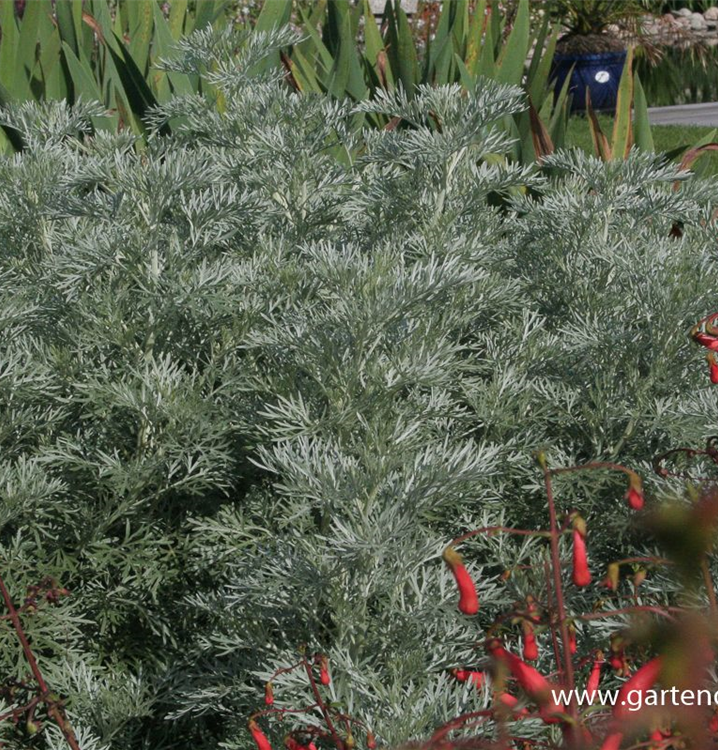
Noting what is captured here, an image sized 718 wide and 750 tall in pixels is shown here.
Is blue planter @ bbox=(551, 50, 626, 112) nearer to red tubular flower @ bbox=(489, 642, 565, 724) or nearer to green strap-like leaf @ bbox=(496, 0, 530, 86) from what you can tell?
green strap-like leaf @ bbox=(496, 0, 530, 86)

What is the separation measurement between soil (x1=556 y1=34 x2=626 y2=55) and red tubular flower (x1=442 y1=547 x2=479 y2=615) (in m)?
11.3

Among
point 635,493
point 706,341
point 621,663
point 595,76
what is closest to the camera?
point 635,493

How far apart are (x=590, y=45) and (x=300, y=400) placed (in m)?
10.9

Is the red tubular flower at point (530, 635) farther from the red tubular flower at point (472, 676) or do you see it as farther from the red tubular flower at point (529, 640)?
the red tubular flower at point (472, 676)

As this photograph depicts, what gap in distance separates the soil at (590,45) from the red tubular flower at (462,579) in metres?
11.3

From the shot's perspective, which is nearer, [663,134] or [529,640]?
[529,640]

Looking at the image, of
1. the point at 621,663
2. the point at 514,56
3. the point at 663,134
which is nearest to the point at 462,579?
the point at 621,663

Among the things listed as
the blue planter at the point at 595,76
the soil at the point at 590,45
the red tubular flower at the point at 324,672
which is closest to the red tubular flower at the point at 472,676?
the red tubular flower at the point at 324,672

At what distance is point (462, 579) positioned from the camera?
862 millimetres

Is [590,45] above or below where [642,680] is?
below

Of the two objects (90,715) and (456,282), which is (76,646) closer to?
(90,715)

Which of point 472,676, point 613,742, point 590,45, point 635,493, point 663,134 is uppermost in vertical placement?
point 635,493

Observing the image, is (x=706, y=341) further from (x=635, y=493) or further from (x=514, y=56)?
(x=514, y=56)

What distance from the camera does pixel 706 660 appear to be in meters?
0.65
